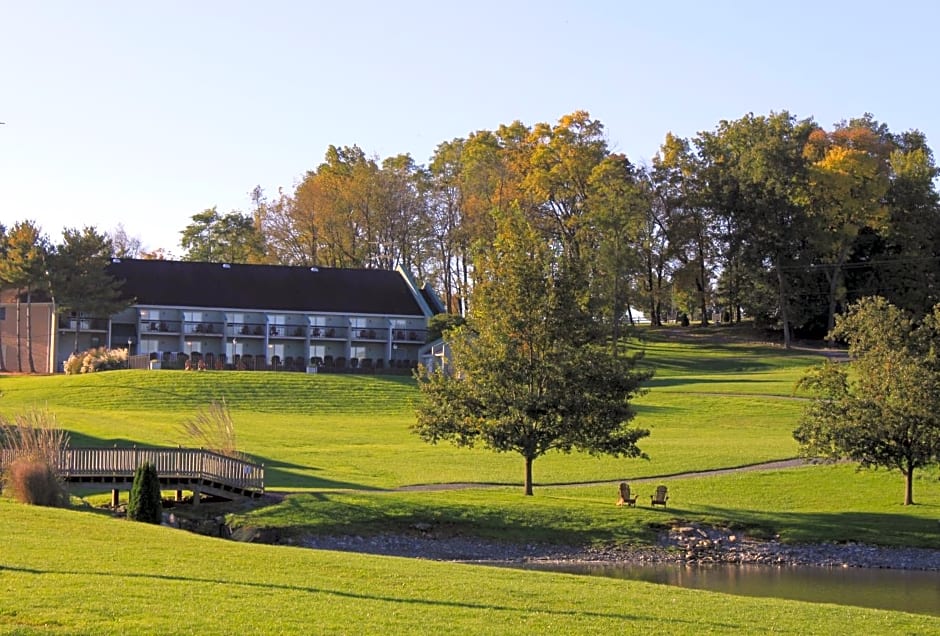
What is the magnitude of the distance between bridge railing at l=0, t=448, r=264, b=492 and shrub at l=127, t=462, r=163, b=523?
9.33 feet

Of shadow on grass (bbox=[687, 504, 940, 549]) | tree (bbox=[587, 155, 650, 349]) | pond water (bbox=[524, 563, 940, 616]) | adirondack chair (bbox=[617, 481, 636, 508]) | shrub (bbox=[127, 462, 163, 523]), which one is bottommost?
pond water (bbox=[524, 563, 940, 616])

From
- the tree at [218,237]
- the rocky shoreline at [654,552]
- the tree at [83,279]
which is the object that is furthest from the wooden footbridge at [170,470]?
the tree at [218,237]

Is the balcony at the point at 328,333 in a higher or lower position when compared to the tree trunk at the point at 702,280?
lower

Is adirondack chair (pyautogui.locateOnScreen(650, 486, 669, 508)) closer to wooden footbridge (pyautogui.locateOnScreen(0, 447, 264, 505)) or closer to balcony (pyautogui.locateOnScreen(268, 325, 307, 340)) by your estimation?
wooden footbridge (pyautogui.locateOnScreen(0, 447, 264, 505))

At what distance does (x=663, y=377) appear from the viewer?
80.8 metres

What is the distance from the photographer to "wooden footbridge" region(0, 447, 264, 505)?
35500mm

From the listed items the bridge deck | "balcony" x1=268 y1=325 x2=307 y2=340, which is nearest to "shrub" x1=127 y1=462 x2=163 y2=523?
the bridge deck

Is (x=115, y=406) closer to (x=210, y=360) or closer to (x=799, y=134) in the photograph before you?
(x=210, y=360)

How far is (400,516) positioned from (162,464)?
7281 millimetres

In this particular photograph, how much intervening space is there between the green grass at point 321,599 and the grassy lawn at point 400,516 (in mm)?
58

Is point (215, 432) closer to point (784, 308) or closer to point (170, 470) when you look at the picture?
point (170, 470)

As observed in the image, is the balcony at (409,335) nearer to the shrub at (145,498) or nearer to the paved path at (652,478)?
the paved path at (652,478)

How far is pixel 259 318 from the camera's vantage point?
3666 inches

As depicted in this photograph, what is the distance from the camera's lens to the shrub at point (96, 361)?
255ft
